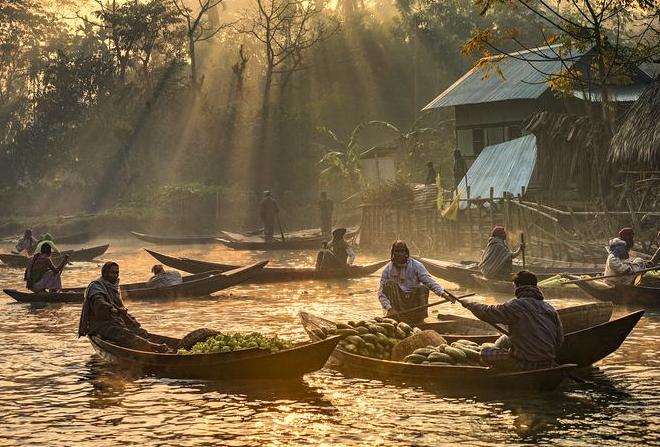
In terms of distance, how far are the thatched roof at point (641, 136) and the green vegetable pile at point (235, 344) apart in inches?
453

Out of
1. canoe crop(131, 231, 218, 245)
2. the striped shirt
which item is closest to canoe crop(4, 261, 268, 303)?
the striped shirt

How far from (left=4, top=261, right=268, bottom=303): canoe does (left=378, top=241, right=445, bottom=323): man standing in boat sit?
7.68 metres

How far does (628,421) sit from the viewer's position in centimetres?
935

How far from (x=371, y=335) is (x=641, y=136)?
11174mm

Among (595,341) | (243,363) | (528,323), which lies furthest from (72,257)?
(528,323)

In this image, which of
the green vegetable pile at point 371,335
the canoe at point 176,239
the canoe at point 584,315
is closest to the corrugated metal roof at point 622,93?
the canoe at point 176,239

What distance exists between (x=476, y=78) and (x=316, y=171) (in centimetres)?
1564

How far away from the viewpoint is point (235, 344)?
11.4 m

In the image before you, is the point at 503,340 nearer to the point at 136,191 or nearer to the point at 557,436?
the point at 557,436

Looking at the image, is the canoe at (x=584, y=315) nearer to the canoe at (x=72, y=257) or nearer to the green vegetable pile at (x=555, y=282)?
the green vegetable pile at (x=555, y=282)

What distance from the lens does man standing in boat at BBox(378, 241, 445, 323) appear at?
43.3ft

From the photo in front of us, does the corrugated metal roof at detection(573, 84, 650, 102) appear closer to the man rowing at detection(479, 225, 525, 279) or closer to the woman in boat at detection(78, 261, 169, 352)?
the man rowing at detection(479, 225, 525, 279)

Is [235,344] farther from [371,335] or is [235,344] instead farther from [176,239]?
[176,239]

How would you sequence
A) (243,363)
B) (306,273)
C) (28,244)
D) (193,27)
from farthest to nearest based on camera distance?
(193,27) → (28,244) → (306,273) → (243,363)
